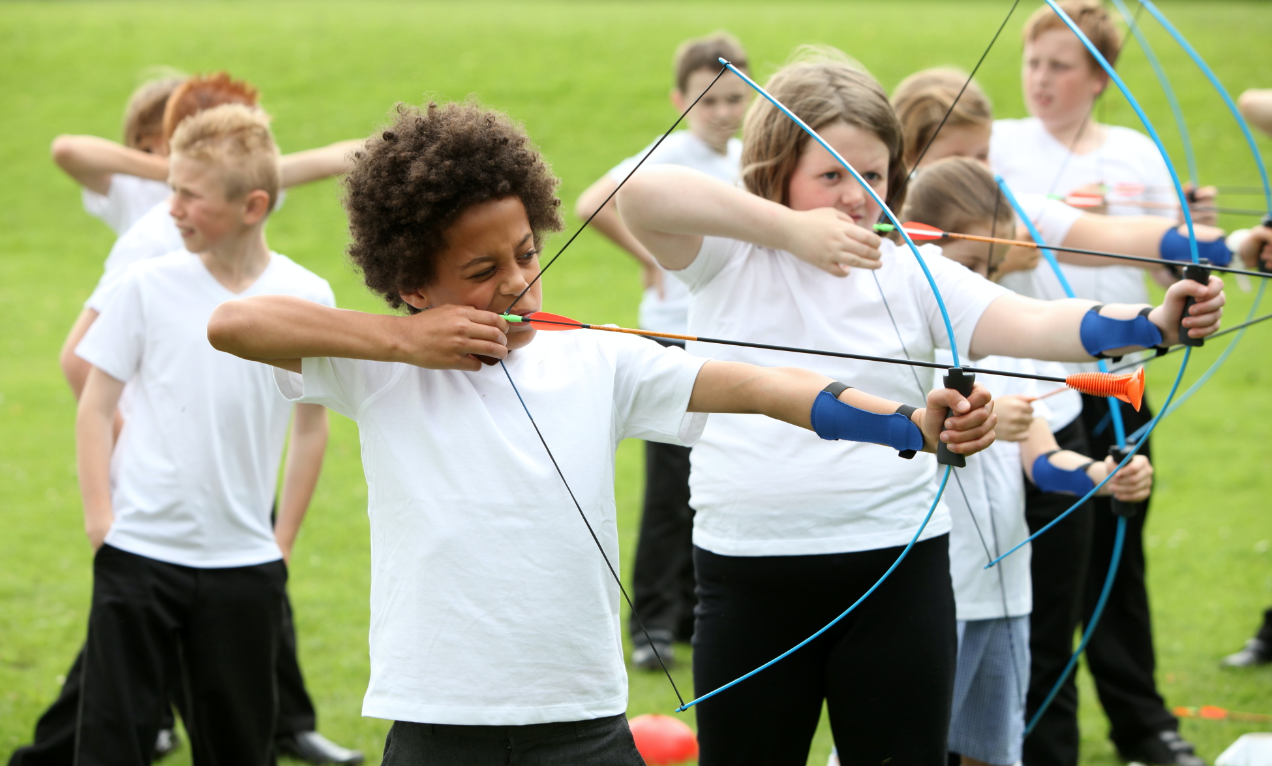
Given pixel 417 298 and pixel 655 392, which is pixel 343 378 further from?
pixel 655 392

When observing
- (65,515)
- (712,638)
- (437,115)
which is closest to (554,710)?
(712,638)

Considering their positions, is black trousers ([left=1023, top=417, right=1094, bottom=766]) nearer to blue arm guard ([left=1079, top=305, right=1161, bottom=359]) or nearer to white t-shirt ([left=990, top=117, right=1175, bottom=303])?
white t-shirt ([left=990, top=117, right=1175, bottom=303])

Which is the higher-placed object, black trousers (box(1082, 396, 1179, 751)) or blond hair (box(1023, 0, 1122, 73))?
blond hair (box(1023, 0, 1122, 73))

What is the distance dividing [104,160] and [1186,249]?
121 inches

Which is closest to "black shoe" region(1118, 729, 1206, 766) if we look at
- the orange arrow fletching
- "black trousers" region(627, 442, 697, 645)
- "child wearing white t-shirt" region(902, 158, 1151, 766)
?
"child wearing white t-shirt" region(902, 158, 1151, 766)

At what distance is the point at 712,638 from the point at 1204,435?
7035 mm

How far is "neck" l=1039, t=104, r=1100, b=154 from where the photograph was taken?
3645 millimetres

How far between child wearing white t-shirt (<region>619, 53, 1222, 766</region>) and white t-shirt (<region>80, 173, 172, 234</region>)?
2.36m

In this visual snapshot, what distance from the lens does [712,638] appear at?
7.26 feet


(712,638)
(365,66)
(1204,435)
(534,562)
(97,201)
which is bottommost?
(1204,435)

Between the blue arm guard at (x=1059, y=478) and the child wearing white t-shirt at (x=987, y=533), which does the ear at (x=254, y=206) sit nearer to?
the child wearing white t-shirt at (x=987, y=533)

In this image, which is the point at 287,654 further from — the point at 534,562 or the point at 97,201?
the point at 534,562

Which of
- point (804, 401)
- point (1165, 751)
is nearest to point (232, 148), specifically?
point (804, 401)

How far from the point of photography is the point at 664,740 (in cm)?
349
